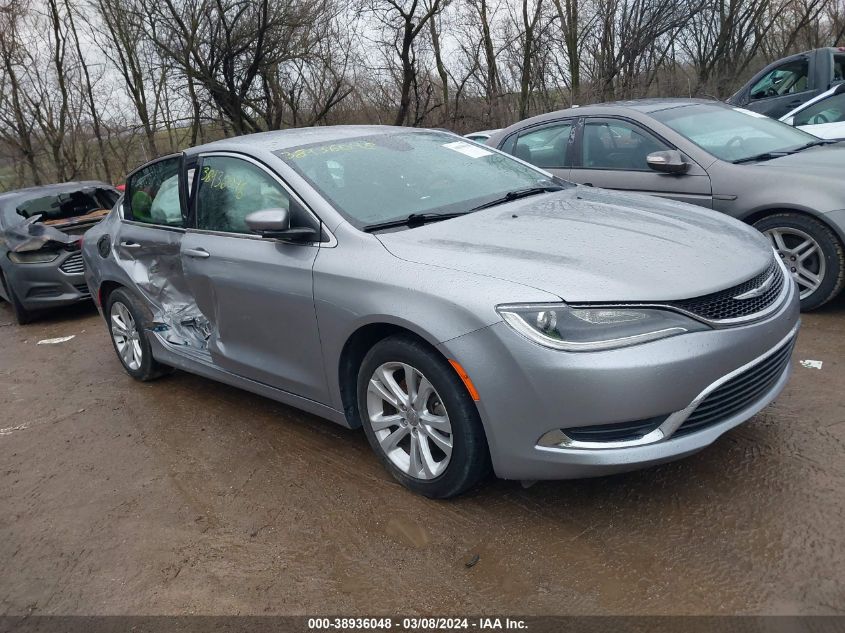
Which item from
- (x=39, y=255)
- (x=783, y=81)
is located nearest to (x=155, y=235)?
(x=39, y=255)

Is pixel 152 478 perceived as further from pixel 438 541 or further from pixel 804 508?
pixel 804 508

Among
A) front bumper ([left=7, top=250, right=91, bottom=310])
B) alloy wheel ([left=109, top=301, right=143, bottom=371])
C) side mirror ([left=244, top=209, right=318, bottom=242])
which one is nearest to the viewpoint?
side mirror ([left=244, top=209, right=318, bottom=242])

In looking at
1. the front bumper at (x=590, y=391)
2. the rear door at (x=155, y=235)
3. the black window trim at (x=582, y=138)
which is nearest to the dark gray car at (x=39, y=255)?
the rear door at (x=155, y=235)

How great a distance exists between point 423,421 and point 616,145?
381 centimetres

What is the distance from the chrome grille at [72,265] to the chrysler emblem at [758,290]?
6989 mm

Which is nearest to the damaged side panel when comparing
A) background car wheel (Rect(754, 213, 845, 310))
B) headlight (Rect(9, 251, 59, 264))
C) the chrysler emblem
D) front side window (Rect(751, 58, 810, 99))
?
the chrysler emblem

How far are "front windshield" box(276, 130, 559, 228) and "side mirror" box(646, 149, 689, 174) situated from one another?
1466 millimetres

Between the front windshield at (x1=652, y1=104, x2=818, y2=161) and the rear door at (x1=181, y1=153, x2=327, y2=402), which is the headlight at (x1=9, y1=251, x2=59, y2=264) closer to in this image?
the rear door at (x1=181, y1=153, x2=327, y2=402)

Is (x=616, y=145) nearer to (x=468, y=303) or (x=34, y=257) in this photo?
(x=468, y=303)

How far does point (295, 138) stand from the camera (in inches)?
160

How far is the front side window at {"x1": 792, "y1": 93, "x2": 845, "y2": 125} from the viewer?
8.34 m

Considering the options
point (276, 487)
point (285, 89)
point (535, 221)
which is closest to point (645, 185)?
point (535, 221)

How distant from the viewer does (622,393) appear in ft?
8.20

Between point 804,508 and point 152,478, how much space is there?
121 inches
